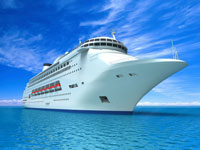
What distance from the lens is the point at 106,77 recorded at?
706 inches

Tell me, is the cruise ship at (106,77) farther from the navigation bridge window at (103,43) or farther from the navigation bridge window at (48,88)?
the navigation bridge window at (48,88)

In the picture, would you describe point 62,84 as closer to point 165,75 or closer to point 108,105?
point 108,105

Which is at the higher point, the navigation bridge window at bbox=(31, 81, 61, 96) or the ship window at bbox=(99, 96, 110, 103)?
the navigation bridge window at bbox=(31, 81, 61, 96)

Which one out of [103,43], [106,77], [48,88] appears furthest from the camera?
[48,88]

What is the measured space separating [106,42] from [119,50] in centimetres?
273

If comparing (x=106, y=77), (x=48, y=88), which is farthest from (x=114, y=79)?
(x=48, y=88)

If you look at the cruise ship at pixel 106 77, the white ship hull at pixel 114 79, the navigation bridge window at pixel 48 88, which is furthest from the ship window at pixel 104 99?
the navigation bridge window at pixel 48 88

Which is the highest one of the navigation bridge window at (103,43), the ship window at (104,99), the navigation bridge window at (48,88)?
the navigation bridge window at (103,43)

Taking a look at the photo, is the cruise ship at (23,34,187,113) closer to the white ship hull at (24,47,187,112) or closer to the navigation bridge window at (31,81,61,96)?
the white ship hull at (24,47,187,112)

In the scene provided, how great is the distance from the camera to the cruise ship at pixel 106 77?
52.9ft

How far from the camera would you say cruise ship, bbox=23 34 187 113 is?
16.1m

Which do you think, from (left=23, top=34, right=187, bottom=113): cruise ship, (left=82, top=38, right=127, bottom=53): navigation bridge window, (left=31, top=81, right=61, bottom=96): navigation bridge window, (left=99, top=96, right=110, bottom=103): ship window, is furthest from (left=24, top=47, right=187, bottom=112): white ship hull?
(left=31, top=81, right=61, bottom=96): navigation bridge window

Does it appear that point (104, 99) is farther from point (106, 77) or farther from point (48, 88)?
point (48, 88)

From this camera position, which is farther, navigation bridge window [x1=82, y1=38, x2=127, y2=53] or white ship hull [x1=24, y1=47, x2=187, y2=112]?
navigation bridge window [x1=82, y1=38, x2=127, y2=53]
